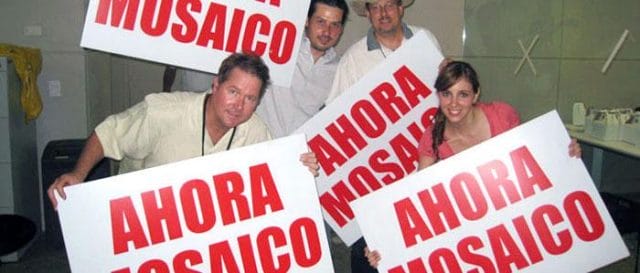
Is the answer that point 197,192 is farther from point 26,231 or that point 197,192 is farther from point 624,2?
point 624,2

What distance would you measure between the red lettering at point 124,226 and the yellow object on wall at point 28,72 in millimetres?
2263

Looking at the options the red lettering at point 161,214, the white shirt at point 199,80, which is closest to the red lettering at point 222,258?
the red lettering at point 161,214

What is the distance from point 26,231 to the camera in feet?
7.59

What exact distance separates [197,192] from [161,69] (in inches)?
96.3

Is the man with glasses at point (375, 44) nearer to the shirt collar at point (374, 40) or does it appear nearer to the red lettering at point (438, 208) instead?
the shirt collar at point (374, 40)

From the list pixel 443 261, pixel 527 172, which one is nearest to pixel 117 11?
pixel 443 261

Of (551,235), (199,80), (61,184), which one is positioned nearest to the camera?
(61,184)

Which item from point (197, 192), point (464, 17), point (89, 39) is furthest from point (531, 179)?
point (464, 17)

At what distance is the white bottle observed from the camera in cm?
421

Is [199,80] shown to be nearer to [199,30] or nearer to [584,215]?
[199,30]

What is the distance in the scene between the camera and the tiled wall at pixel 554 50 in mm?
4250

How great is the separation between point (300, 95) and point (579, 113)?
2.63 metres

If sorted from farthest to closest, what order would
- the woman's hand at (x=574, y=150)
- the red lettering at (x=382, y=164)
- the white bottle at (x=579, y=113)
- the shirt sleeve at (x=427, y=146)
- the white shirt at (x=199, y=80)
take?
the white bottle at (x=579, y=113)
the white shirt at (x=199, y=80)
the red lettering at (x=382, y=164)
the shirt sleeve at (x=427, y=146)
the woman's hand at (x=574, y=150)

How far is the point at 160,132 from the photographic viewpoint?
1.92 metres
